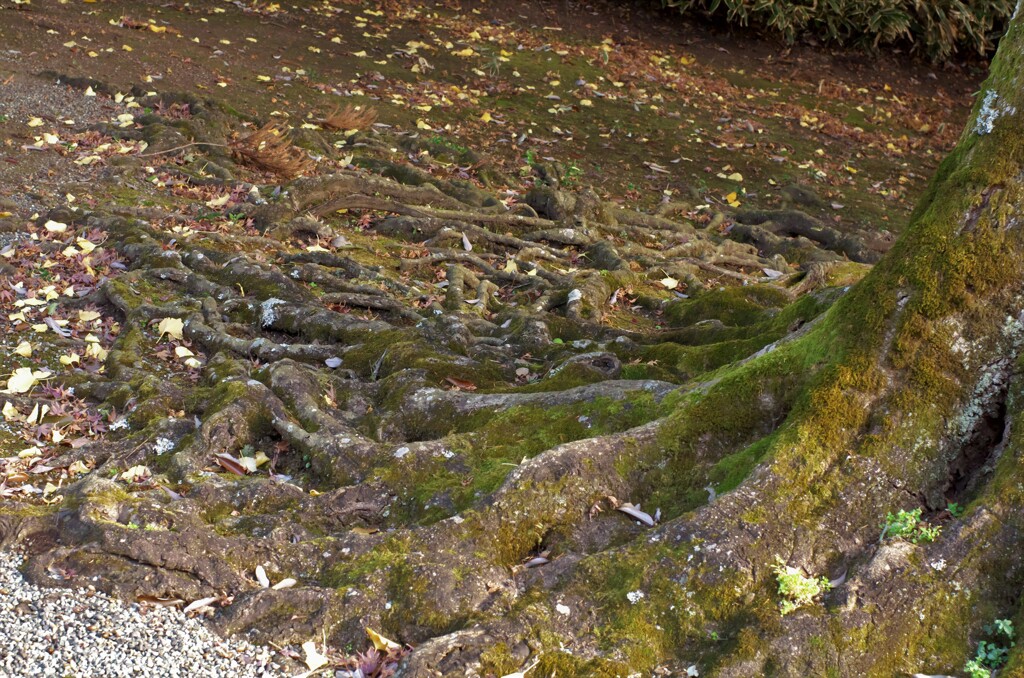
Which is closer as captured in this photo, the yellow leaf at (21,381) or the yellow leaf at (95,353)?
the yellow leaf at (21,381)

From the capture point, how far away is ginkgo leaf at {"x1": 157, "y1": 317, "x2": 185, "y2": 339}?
649cm

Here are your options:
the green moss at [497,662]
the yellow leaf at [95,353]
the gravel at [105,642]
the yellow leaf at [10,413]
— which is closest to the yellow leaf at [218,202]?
the yellow leaf at [95,353]

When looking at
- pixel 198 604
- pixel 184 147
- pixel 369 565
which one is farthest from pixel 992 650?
pixel 184 147

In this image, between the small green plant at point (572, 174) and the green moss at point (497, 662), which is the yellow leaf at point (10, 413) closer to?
the green moss at point (497, 662)

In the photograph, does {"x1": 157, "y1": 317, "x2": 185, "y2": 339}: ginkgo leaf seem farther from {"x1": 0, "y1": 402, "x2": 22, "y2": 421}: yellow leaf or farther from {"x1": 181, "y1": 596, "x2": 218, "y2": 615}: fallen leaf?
{"x1": 181, "y1": 596, "x2": 218, "y2": 615}: fallen leaf

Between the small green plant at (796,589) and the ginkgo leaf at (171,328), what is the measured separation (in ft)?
13.8

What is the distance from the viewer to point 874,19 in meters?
16.5

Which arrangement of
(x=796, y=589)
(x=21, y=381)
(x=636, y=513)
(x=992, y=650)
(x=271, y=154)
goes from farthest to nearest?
(x=271, y=154)
(x=21, y=381)
(x=636, y=513)
(x=796, y=589)
(x=992, y=650)

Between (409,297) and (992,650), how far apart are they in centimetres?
494

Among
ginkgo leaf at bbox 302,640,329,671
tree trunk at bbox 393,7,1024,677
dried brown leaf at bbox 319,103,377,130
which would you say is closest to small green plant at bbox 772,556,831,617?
tree trunk at bbox 393,7,1024,677

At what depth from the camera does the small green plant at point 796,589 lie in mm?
3639

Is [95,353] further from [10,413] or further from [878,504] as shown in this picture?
[878,504]

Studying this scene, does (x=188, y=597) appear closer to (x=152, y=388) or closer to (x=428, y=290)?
(x=152, y=388)

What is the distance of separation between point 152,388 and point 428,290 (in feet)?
8.77
